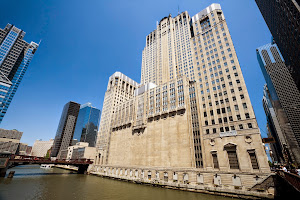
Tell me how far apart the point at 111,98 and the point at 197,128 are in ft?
241

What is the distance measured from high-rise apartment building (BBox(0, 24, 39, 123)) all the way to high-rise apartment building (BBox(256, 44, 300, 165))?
255288mm

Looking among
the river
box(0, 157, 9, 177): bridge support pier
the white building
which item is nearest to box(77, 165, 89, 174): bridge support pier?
the white building

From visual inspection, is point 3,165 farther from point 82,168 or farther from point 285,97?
point 285,97

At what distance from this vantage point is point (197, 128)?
5416 centimetres

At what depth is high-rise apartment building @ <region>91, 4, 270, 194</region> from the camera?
1608 inches

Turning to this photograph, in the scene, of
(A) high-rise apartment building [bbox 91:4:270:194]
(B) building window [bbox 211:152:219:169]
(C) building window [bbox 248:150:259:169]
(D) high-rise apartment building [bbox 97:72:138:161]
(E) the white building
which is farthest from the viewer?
(E) the white building

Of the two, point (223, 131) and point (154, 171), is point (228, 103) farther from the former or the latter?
point (154, 171)

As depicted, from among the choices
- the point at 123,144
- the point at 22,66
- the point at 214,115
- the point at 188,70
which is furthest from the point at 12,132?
the point at 214,115

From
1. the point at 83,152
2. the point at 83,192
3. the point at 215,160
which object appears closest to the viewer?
the point at 83,192

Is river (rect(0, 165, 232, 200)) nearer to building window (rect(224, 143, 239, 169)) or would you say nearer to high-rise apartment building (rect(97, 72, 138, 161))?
building window (rect(224, 143, 239, 169))

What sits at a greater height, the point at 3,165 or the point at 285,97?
the point at 285,97

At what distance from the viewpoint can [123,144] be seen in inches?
3174

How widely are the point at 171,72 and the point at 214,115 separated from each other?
58283mm

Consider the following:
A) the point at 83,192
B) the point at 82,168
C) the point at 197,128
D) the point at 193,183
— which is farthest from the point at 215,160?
the point at 82,168
